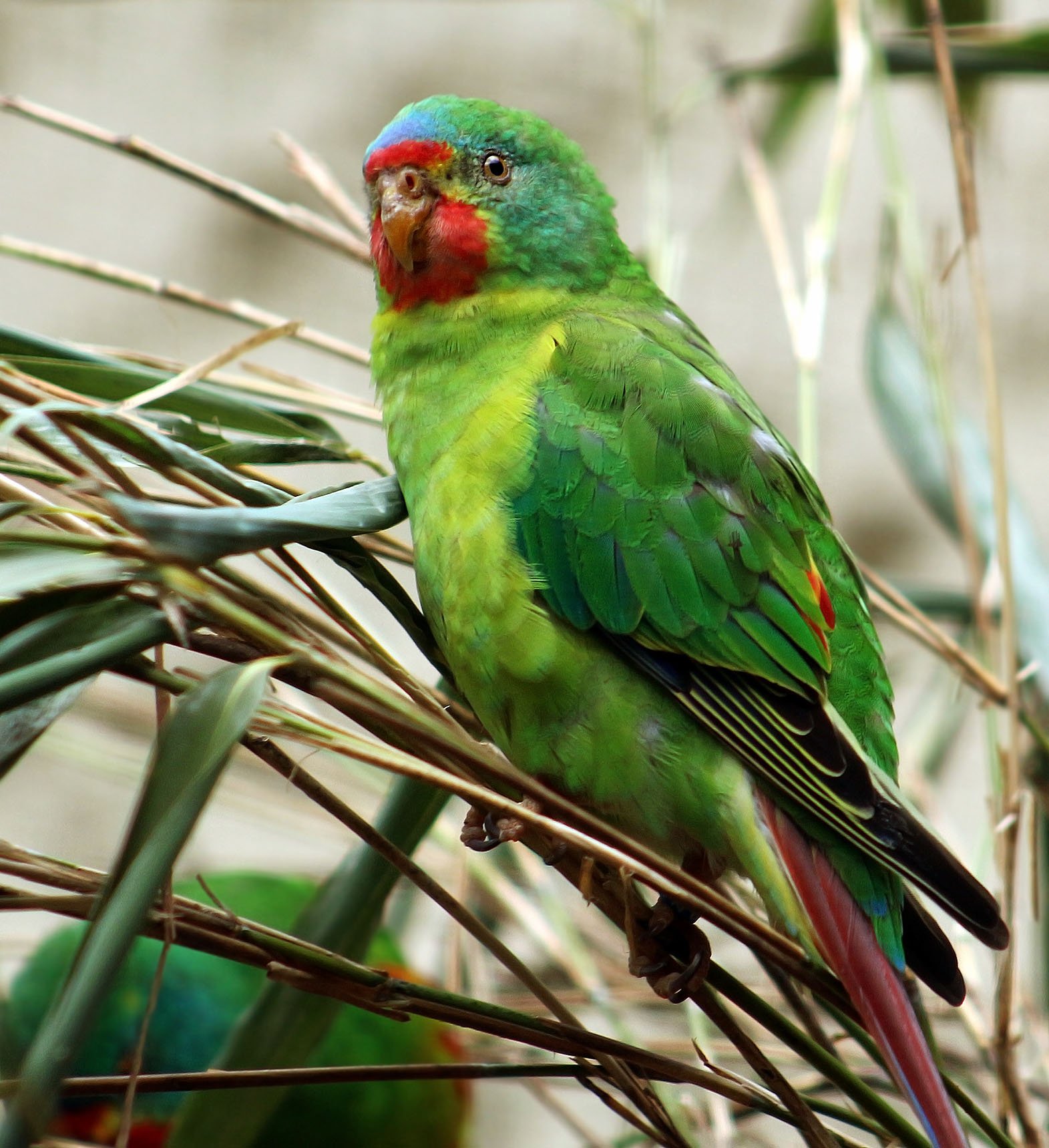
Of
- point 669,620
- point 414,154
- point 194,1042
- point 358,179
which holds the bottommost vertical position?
point 194,1042

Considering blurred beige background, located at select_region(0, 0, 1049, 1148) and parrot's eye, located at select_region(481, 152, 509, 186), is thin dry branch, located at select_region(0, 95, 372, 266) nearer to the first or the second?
parrot's eye, located at select_region(481, 152, 509, 186)

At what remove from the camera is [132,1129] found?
5.24 feet

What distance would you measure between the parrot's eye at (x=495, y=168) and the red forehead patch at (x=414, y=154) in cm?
4

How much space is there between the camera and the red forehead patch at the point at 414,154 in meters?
1.22

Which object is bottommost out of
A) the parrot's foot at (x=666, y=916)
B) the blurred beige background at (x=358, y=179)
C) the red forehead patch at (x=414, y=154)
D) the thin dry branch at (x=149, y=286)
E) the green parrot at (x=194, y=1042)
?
the green parrot at (x=194, y=1042)

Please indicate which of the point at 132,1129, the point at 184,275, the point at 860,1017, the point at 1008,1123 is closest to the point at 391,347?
the point at 860,1017

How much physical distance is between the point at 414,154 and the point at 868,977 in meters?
0.89

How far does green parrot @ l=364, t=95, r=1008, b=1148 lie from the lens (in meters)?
1.00

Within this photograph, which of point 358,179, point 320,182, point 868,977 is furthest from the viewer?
point 358,179

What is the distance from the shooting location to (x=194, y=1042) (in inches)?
62.5

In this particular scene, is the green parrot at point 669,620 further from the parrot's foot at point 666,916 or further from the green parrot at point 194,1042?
the green parrot at point 194,1042

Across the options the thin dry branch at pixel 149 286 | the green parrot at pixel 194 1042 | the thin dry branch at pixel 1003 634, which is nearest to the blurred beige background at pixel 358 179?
the green parrot at pixel 194 1042

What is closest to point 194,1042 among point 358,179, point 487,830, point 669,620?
point 487,830

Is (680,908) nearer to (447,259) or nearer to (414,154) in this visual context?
(447,259)
